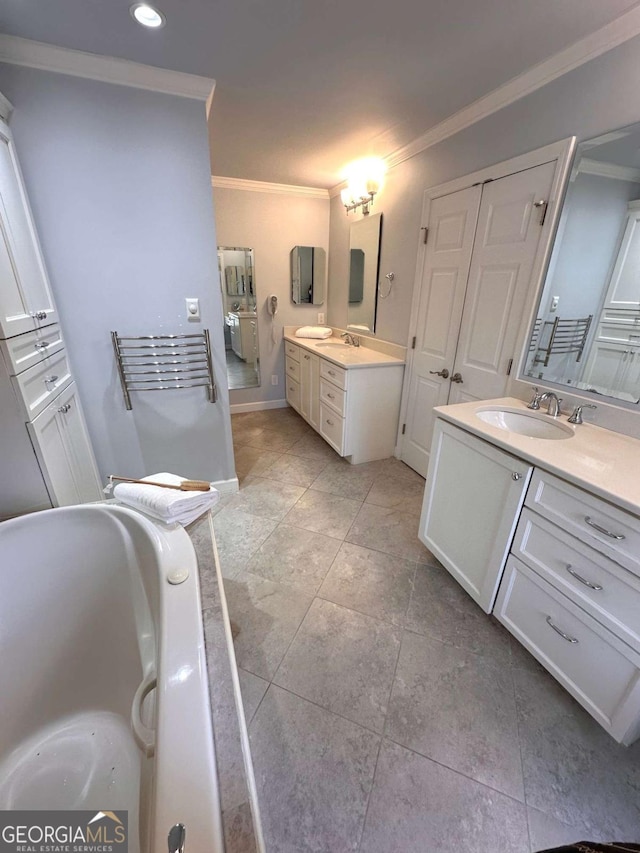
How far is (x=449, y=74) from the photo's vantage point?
5.08ft

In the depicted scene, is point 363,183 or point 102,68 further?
point 363,183

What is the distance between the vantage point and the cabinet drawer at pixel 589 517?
Result: 924mm

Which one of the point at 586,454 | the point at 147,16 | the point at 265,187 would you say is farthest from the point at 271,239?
the point at 586,454

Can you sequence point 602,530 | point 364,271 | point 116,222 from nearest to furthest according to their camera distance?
1. point 602,530
2. point 116,222
3. point 364,271

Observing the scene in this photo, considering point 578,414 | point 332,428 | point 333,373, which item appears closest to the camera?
point 578,414

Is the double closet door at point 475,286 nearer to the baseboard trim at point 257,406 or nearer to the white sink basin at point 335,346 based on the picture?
the white sink basin at point 335,346

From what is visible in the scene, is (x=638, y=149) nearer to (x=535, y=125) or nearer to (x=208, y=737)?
(x=535, y=125)

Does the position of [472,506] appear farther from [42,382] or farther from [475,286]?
[42,382]

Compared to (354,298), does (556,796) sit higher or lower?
lower

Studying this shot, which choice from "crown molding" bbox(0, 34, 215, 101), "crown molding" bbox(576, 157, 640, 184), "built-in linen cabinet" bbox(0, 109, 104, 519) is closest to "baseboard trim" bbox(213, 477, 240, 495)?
"built-in linen cabinet" bbox(0, 109, 104, 519)

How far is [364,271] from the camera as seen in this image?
301 cm

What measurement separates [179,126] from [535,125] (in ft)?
5.65

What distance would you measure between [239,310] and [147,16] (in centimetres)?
225

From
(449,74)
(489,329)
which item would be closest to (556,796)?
(489,329)
